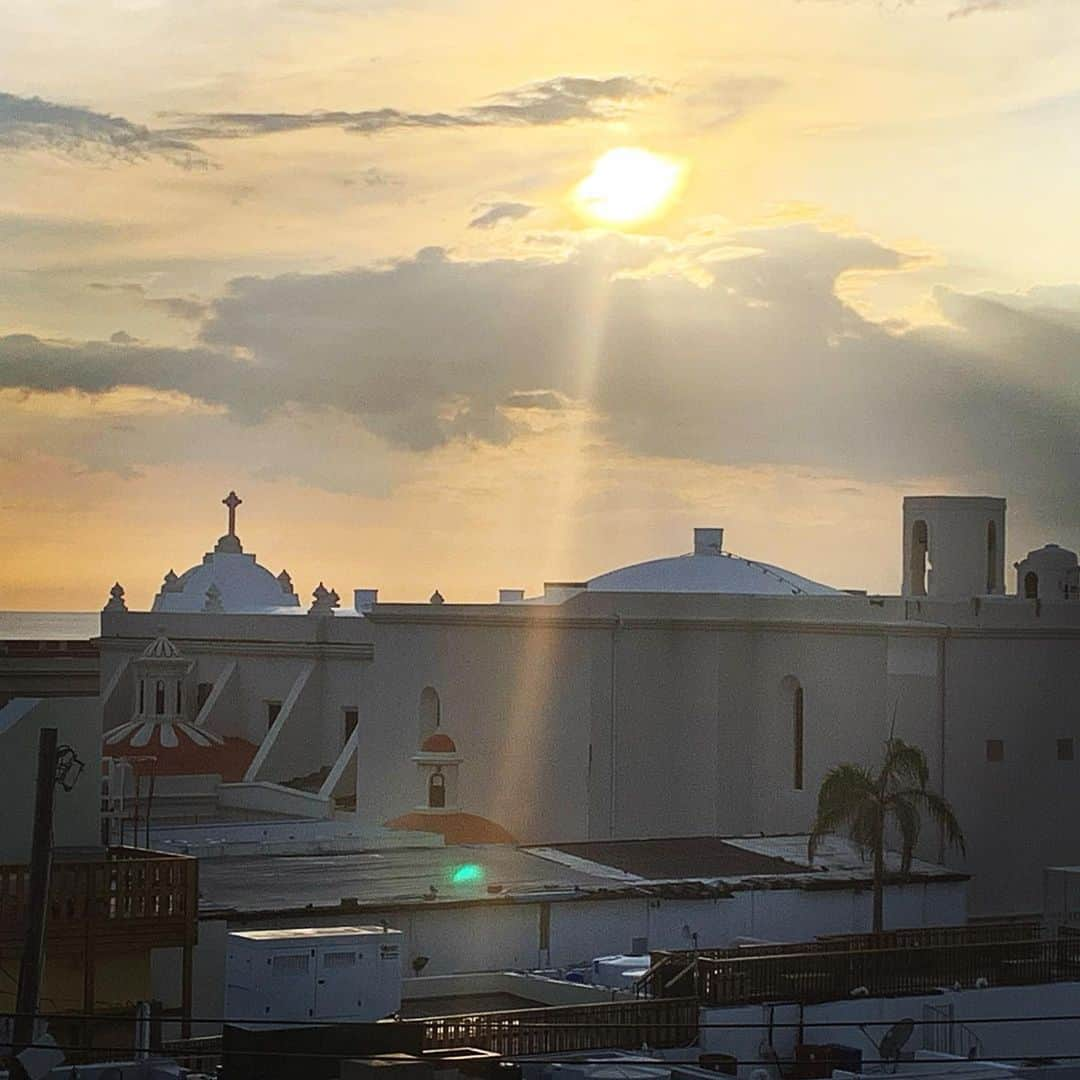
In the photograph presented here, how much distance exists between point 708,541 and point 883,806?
783 inches

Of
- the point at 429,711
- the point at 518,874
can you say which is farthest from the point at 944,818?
the point at 429,711

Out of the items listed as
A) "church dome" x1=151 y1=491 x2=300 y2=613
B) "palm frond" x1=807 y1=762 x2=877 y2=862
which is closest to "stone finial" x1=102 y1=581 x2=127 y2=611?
"church dome" x1=151 y1=491 x2=300 y2=613

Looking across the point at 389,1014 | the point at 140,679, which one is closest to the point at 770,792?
the point at 140,679

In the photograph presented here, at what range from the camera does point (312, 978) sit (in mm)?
23406

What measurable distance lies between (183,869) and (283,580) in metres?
61.5

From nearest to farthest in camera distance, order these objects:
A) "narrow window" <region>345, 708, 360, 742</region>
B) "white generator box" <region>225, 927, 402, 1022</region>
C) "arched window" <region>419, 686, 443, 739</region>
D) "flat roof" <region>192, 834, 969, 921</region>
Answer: "white generator box" <region>225, 927, 402, 1022</region>
"flat roof" <region>192, 834, 969, 921</region>
"arched window" <region>419, 686, 443, 739</region>
"narrow window" <region>345, 708, 360, 742</region>

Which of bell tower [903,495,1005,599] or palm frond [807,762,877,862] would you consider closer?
palm frond [807,762,877,862]

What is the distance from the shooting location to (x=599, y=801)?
165ft

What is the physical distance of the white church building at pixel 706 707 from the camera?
4509 centimetres

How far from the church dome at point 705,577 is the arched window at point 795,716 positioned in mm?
6746

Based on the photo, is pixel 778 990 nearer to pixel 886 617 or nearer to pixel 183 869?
pixel 183 869

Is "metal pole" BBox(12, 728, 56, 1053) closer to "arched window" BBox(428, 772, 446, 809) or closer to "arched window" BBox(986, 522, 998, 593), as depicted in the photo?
"arched window" BBox(428, 772, 446, 809)

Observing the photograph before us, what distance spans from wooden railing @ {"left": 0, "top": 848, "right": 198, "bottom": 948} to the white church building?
2369 centimetres

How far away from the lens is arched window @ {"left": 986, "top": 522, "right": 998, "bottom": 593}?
4919 centimetres
